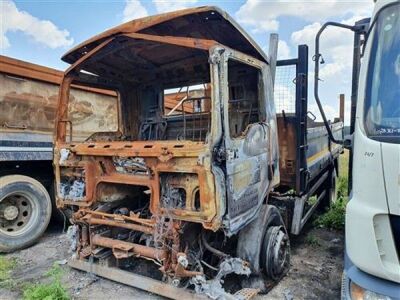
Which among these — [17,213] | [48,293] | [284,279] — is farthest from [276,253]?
[17,213]

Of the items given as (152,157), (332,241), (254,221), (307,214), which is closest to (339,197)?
(332,241)

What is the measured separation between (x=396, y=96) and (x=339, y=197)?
5.83 metres

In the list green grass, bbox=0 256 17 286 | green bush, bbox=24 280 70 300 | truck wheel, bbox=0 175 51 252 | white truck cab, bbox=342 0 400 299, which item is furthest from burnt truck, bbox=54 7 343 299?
truck wheel, bbox=0 175 51 252

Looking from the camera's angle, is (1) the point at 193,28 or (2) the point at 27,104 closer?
(1) the point at 193,28

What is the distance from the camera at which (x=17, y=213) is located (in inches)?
185

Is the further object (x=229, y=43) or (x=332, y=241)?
(x=332, y=241)

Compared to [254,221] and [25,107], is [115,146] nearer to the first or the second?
[254,221]

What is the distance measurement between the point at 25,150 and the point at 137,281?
2854 millimetres

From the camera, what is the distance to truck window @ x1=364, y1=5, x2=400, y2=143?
198 cm

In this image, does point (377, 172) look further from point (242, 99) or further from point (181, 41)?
point (242, 99)

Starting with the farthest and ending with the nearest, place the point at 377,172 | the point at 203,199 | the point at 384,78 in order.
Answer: the point at 203,199
the point at 384,78
the point at 377,172

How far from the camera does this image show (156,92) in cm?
448

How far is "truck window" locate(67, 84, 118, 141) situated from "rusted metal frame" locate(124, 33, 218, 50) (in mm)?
2998

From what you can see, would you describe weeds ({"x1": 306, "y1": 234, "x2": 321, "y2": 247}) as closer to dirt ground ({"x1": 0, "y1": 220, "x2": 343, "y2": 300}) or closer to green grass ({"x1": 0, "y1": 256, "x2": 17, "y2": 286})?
dirt ground ({"x1": 0, "y1": 220, "x2": 343, "y2": 300})
